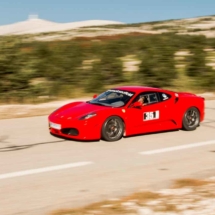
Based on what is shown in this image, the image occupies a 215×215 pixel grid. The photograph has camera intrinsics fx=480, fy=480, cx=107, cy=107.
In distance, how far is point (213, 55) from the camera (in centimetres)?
3262

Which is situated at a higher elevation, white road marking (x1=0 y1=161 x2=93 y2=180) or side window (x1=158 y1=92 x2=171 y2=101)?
side window (x1=158 y1=92 x2=171 y2=101)

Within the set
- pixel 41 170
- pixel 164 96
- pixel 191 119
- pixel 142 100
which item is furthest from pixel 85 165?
pixel 191 119

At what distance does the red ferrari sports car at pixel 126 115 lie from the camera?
423 inches

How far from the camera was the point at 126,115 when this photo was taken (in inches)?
438

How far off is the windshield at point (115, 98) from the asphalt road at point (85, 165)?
89 centimetres

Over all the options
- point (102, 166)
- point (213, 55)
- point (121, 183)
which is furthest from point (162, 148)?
point (213, 55)

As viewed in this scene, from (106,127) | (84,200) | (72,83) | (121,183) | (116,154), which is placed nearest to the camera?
(84,200)

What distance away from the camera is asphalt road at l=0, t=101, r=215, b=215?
7.04m

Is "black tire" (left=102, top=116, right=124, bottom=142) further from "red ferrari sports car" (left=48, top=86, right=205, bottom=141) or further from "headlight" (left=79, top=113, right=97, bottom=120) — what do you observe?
"headlight" (left=79, top=113, right=97, bottom=120)

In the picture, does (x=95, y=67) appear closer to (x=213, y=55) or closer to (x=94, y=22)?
(x=213, y=55)

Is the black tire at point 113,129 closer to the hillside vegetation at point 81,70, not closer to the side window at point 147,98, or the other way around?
the side window at point 147,98

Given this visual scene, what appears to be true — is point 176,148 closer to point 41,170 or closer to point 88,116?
point 88,116

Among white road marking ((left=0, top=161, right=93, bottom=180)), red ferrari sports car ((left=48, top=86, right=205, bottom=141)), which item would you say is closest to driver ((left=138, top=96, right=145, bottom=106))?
red ferrari sports car ((left=48, top=86, right=205, bottom=141))

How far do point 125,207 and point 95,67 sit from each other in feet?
51.7
